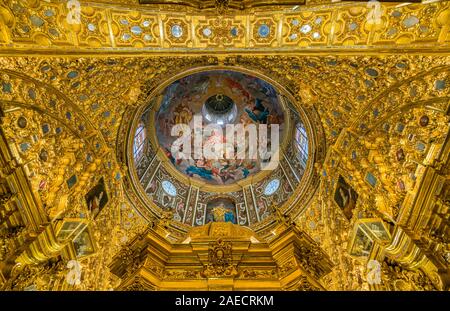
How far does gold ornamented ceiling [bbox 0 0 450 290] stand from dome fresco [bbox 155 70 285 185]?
7.26m

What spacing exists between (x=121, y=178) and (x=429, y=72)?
12.9 metres

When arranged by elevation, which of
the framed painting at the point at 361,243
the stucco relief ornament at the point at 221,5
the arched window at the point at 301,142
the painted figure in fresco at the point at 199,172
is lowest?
the framed painting at the point at 361,243

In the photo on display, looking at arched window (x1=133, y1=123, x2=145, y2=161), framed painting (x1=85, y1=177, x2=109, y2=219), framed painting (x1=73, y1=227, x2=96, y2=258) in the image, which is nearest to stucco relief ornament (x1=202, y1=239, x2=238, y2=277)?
framed painting (x1=73, y1=227, x2=96, y2=258)

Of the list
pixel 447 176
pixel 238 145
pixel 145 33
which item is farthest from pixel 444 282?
pixel 238 145

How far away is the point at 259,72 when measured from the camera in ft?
47.3

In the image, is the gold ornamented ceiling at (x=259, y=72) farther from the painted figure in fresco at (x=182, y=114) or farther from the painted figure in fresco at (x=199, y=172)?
the painted figure in fresco at (x=199, y=172)

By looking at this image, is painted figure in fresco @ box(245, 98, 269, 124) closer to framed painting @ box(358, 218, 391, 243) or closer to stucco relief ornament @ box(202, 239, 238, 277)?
framed painting @ box(358, 218, 391, 243)

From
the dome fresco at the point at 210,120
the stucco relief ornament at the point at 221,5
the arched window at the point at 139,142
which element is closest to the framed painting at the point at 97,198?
the arched window at the point at 139,142

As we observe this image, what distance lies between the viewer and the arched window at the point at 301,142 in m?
17.8

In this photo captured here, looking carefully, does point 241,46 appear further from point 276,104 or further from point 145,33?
point 276,104

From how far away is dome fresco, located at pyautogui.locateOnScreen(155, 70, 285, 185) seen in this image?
21.6 metres

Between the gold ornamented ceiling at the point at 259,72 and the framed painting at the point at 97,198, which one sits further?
the framed painting at the point at 97,198

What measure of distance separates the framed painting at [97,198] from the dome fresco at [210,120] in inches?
319

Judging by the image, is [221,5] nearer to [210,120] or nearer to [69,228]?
A: [69,228]
